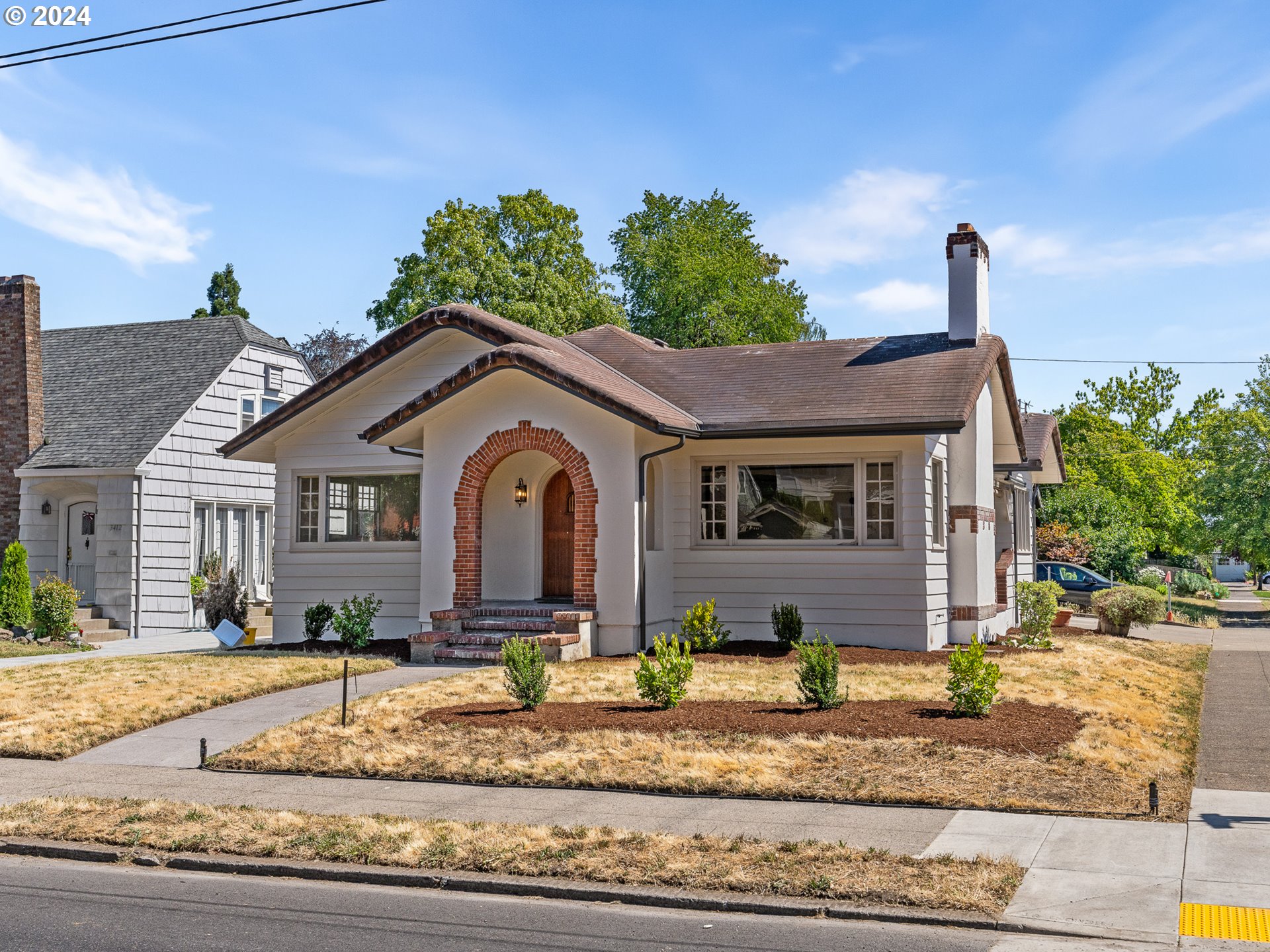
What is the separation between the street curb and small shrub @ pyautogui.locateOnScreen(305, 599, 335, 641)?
10.7m

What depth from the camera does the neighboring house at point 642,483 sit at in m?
17.5

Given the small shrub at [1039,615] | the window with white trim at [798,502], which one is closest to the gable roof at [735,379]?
the window with white trim at [798,502]

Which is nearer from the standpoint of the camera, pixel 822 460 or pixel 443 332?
pixel 822 460

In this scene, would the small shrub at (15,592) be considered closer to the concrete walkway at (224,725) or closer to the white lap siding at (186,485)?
the white lap siding at (186,485)

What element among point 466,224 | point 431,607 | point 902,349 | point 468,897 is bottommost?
point 468,897

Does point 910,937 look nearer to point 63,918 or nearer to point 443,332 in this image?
point 63,918

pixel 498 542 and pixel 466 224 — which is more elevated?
pixel 466 224

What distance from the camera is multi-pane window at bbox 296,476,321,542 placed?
20766mm

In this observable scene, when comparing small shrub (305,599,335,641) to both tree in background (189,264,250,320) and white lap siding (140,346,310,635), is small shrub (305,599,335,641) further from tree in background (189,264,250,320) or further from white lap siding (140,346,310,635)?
tree in background (189,264,250,320)

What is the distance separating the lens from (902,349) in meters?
20.5

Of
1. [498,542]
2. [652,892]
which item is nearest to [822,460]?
[498,542]

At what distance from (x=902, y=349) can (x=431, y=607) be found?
351 inches

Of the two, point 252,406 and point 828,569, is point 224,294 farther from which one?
point 828,569

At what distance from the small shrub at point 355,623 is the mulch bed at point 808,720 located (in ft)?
20.7
